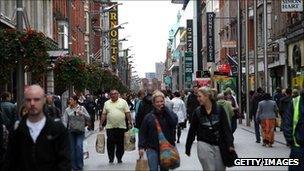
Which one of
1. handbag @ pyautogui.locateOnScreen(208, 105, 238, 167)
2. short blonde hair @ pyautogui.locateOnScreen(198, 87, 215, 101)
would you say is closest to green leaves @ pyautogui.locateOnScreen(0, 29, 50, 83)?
short blonde hair @ pyautogui.locateOnScreen(198, 87, 215, 101)

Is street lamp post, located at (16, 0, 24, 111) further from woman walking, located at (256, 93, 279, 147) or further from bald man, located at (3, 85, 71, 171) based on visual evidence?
bald man, located at (3, 85, 71, 171)

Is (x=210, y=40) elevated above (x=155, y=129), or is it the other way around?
(x=210, y=40)

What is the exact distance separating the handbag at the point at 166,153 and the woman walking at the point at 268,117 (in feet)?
35.5

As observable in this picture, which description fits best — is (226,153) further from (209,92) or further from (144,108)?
(144,108)

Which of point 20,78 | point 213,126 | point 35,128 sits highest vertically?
point 20,78

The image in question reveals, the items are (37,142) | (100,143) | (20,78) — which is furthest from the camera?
(100,143)

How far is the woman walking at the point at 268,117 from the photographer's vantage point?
21.4 metres

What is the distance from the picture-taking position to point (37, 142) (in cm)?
660

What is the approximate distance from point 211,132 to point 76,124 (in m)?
6.55

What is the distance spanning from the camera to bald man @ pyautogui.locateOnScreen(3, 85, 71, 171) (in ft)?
21.7

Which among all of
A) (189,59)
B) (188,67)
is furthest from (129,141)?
(188,67)

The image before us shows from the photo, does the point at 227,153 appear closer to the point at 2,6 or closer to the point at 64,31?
the point at 2,6

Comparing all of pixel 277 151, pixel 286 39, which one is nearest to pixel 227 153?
pixel 277 151

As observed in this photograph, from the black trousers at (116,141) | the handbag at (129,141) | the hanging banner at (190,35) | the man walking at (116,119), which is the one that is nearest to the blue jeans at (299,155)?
the handbag at (129,141)
